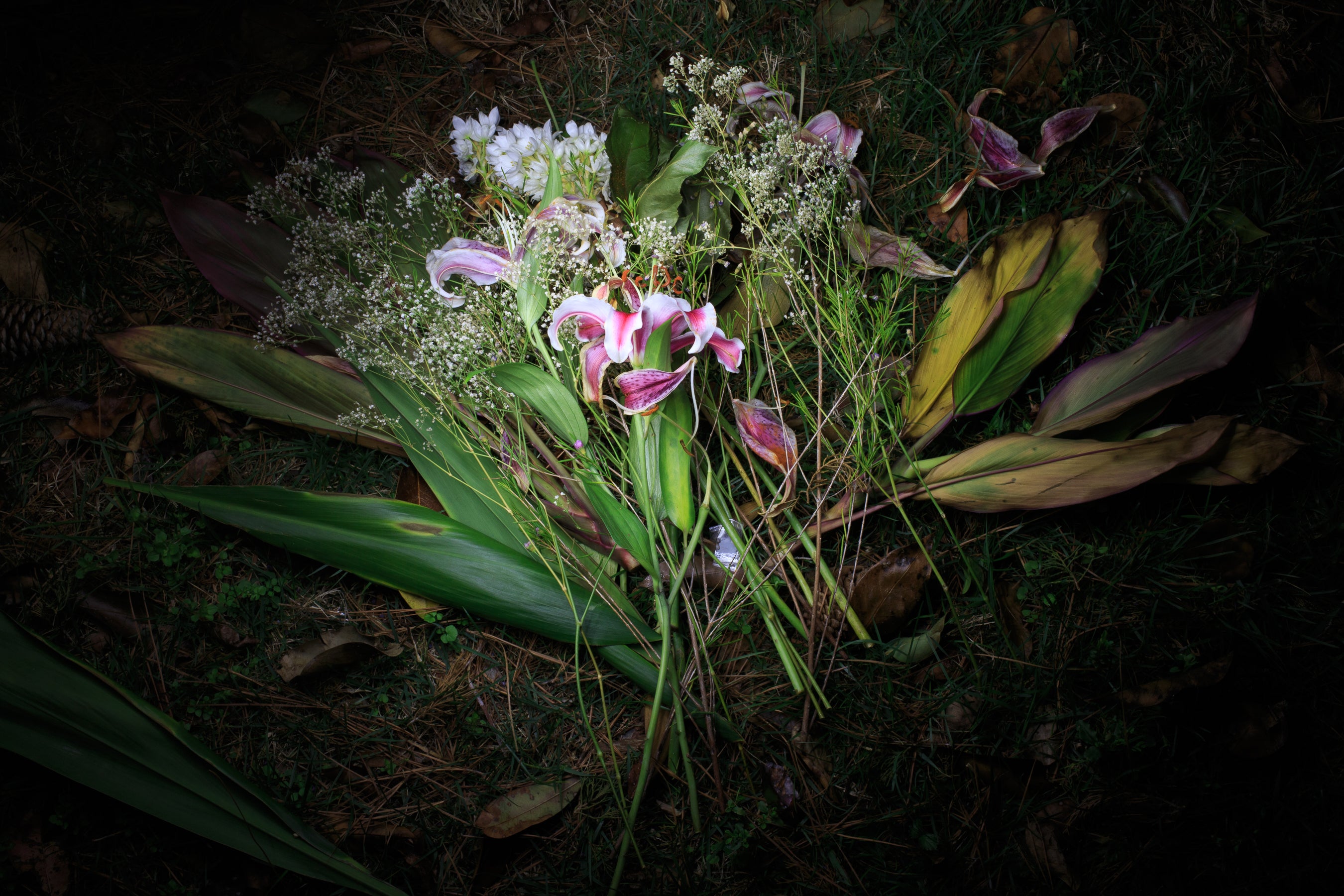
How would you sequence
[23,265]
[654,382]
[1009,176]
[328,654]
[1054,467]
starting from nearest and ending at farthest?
[654,382] → [1054,467] → [328,654] → [1009,176] → [23,265]

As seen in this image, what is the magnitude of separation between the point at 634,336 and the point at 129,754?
0.87 meters

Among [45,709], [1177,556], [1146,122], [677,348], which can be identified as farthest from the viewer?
[1146,122]

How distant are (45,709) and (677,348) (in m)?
0.95

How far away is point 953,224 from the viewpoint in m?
1.34

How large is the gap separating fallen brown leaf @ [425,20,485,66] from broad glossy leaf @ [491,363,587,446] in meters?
0.89

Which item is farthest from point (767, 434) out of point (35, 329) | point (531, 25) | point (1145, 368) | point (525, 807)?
point (35, 329)

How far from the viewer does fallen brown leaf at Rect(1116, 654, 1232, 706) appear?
3.71 ft

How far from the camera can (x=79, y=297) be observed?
1423 millimetres

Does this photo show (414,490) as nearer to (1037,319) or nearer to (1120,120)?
(1037,319)

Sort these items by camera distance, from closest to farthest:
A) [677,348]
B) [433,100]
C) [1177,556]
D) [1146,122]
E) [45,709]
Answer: [45,709] < [677,348] < [1177,556] < [1146,122] < [433,100]

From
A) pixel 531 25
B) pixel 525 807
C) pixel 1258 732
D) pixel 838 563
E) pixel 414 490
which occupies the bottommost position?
pixel 1258 732

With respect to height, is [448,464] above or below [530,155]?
below

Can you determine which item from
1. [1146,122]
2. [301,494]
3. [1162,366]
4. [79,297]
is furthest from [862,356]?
[79,297]

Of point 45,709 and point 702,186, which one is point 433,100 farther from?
point 45,709
